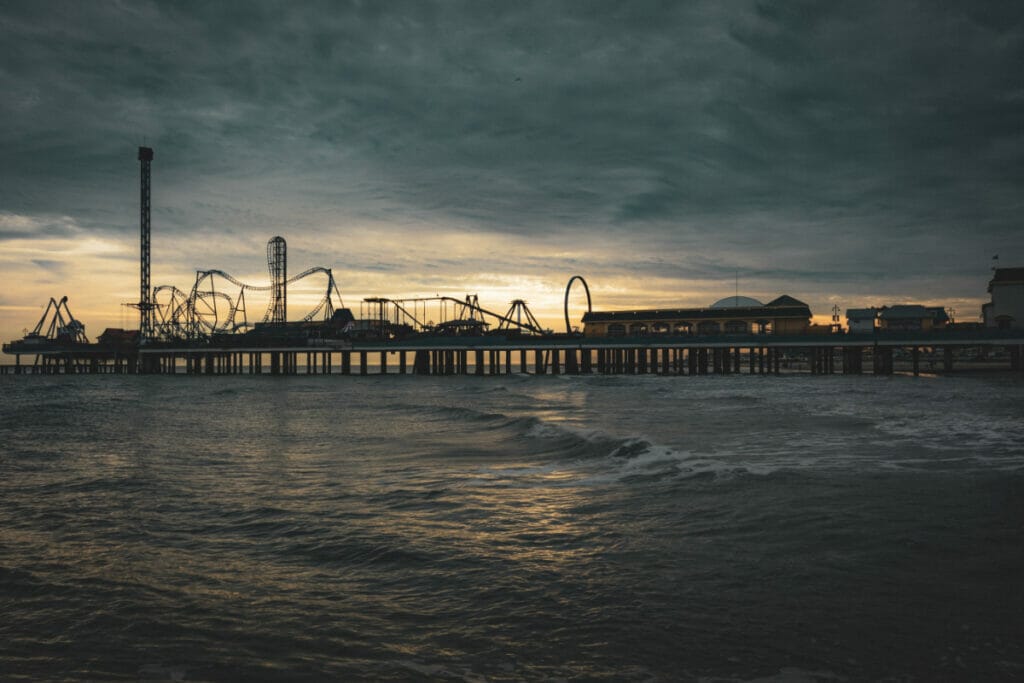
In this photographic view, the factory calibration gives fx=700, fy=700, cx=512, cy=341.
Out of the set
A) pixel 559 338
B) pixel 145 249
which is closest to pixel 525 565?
pixel 559 338

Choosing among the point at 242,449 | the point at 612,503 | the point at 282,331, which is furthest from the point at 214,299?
the point at 612,503

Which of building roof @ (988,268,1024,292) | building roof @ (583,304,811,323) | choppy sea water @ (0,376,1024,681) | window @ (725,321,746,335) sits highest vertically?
building roof @ (988,268,1024,292)

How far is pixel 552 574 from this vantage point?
712 cm

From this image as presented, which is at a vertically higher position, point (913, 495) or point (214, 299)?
point (214, 299)

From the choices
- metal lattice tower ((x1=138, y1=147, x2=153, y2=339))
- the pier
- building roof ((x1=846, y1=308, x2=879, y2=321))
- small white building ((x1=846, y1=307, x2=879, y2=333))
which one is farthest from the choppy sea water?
metal lattice tower ((x1=138, y1=147, x2=153, y2=339))

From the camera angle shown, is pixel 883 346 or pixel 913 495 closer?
pixel 913 495

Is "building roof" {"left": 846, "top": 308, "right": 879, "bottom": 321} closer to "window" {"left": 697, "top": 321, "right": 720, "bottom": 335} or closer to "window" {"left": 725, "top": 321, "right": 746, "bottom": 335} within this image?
"window" {"left": 725, "top": 321, "right": 746, "bottom": 335}

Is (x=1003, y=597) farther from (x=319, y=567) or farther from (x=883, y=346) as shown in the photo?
(x=883, y=346)

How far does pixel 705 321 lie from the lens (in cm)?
9038

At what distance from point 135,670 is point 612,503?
22.8 ft

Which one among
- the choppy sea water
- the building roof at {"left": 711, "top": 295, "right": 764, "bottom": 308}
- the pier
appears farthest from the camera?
the building roof at {"left": 711, "top": 295, "right": 764, "bottom": 308}

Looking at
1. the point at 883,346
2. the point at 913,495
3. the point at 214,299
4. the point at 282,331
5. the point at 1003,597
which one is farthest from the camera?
the point at 214,299

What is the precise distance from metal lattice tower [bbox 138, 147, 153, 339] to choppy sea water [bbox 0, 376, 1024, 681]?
118710 mm

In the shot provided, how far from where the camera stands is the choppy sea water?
5.19 meters
